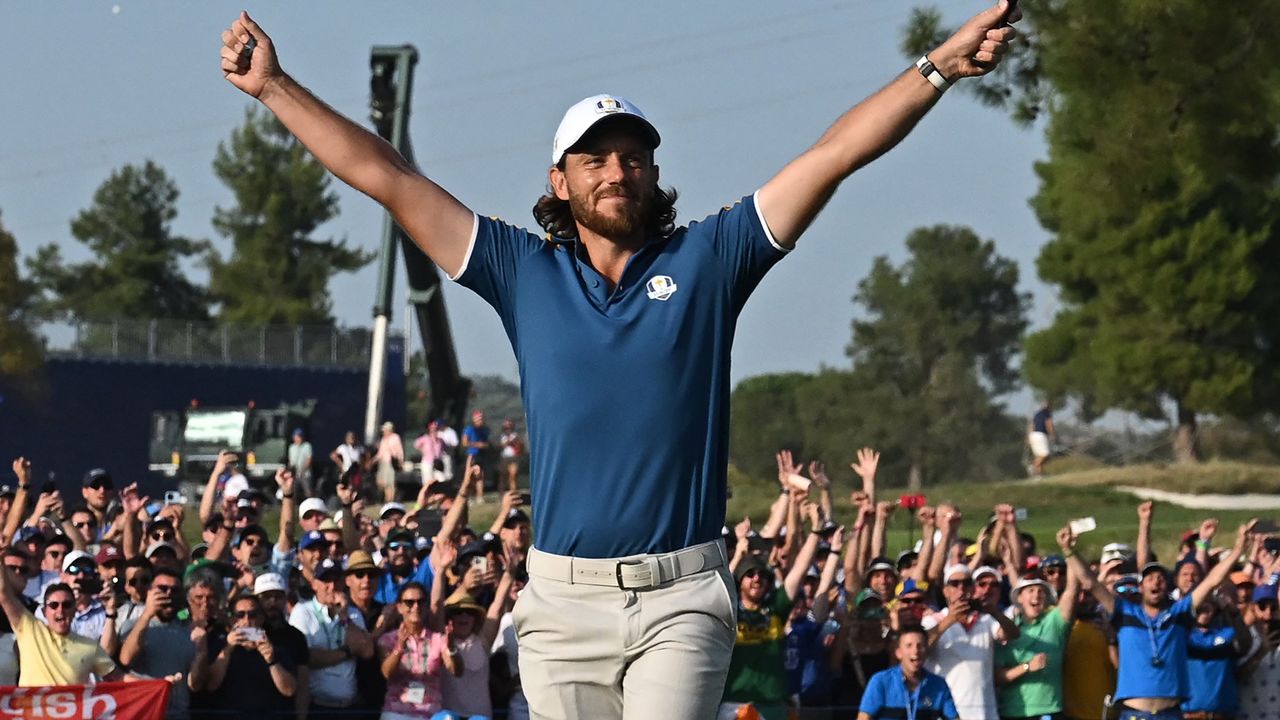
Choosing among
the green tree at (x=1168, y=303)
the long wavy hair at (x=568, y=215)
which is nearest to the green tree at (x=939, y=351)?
the green tree at (x=1168, y=303)

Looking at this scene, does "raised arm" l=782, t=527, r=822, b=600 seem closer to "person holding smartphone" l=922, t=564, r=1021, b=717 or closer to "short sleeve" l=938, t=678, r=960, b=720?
"person holding smartphone" l=922, t=564, r=1021, b=717

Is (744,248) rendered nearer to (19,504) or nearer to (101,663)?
(101,663)

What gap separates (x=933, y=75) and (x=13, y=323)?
50925mm

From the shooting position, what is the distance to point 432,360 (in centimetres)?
4516

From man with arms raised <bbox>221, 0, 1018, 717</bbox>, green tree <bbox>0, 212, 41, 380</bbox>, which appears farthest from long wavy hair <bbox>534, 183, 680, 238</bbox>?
green tree <bbox>0, 212, 41, 380</bbox>

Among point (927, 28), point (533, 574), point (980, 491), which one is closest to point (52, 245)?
point (980, 491)

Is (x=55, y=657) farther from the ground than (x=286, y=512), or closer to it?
closer to it

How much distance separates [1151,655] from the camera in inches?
544

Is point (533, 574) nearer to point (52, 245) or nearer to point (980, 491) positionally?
point (980, 491)

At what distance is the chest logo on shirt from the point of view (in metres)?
4.82

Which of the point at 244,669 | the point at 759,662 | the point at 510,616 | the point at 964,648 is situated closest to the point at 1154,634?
the point at 964,648

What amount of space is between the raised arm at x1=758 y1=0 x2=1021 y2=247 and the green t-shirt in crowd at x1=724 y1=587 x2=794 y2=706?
7.71m

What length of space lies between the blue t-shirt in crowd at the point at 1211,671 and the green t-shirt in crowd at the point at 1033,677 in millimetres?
1064

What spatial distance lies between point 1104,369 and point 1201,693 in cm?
4623
